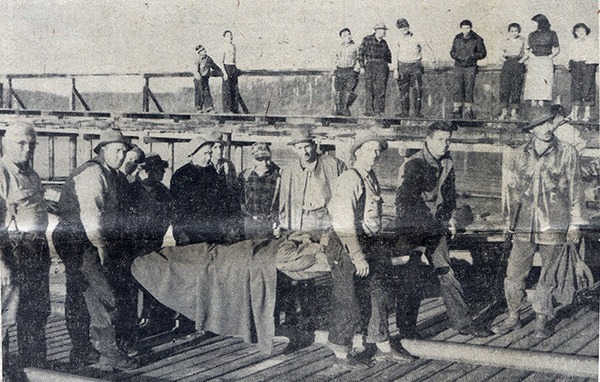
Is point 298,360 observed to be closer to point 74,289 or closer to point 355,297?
point 355,297

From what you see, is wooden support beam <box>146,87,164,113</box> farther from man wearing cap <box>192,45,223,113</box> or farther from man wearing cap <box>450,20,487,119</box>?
man wearing cap <box>450,20,487,119</box>

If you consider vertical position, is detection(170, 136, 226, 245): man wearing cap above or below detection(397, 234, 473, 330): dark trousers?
above

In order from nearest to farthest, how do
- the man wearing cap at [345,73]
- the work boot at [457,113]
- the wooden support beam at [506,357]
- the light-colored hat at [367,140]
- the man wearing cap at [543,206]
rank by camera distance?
the wooden support beam at [506,357] → the light-colored hat at [367,140] → the man wearing cap at [543,206] → the man wearing cap at [345,73] → the work boot at [457,113]

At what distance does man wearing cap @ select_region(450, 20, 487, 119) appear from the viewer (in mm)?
2984

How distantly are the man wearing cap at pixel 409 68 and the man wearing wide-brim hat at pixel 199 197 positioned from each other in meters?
1.01

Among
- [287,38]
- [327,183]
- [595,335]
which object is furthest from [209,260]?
[595,335]

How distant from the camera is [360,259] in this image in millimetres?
2807

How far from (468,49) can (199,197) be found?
1.38 m

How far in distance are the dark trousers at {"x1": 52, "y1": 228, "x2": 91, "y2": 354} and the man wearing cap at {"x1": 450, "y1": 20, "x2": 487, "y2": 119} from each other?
1.81 meters

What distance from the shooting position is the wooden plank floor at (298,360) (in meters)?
2.79

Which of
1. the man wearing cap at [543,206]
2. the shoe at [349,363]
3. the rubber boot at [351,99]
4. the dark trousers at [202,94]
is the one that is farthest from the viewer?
the rubber boot at [351,99]

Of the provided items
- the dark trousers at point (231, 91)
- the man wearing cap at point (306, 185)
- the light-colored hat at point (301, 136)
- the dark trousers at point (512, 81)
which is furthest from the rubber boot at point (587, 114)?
the dark trousers at point (231, 91)

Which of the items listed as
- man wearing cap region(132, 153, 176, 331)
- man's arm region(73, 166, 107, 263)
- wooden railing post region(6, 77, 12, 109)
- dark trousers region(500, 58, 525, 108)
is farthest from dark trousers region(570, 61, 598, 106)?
wooden railing post region(6, 77, 12, 109)

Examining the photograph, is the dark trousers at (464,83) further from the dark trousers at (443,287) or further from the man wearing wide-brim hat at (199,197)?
the man wearing wide-brim hat at (199,197)
